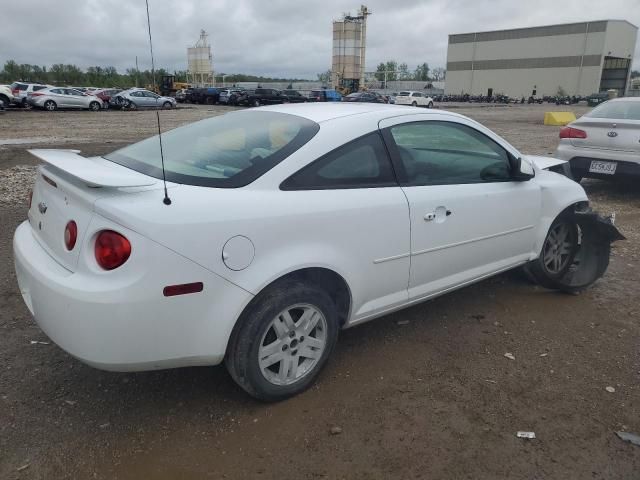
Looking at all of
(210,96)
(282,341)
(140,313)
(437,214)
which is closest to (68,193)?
(140,313)

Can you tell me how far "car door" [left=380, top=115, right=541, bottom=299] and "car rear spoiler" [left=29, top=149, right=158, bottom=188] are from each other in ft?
4.88

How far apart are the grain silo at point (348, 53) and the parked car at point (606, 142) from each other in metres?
63.3

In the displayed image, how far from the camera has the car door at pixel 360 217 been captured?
2.68 meters

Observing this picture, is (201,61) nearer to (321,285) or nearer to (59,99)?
(59,99)

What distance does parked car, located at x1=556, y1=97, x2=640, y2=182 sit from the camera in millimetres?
7234

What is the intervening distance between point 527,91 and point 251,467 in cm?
8424

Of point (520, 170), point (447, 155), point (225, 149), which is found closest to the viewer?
point (225, 149)

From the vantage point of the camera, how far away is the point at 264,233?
247 centimetres

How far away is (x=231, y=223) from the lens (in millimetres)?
2379

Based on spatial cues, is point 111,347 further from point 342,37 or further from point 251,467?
point 342,37

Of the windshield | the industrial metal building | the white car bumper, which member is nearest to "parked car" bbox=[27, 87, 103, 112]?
the windshield

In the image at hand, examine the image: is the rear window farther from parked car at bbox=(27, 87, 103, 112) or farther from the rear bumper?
parked car at bbox=(27, 87, 103, 112)

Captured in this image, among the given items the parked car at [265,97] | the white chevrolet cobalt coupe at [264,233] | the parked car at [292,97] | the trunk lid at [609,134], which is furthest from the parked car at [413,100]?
the white chevrolet cobalt coupe at [264,233]

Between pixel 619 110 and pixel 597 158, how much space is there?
791 millimetres
